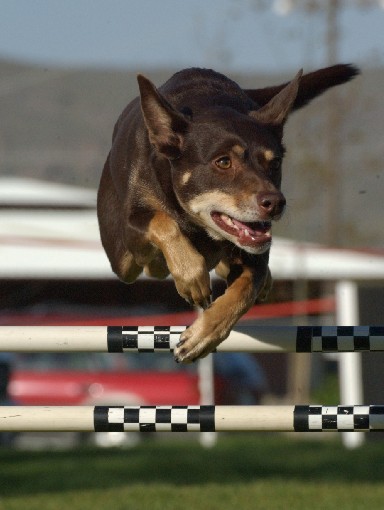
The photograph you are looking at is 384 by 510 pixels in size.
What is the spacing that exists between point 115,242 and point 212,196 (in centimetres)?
120

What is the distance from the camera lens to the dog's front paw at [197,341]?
5.03m

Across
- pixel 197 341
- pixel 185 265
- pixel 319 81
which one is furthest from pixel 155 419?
pixel 319 81

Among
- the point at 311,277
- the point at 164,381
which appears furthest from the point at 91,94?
the point at 164,381

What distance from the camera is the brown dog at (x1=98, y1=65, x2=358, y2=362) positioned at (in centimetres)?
506

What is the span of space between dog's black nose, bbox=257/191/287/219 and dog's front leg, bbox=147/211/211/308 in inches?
14.5

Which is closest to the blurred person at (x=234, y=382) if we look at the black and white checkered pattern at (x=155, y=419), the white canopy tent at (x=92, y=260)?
the white canopy tent at (x=92, y=260)

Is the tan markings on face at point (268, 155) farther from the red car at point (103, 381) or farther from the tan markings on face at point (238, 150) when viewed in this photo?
the red car at point (103, 381)

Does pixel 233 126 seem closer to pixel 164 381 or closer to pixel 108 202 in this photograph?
pixel 108 202

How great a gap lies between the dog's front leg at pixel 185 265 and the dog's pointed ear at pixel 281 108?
1.96 feet

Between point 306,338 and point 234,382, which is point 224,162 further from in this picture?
point 234,382

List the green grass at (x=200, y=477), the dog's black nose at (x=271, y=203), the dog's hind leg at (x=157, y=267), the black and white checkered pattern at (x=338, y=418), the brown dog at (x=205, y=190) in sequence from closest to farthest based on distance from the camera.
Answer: the dog's black nose at (x=271, y=203) → the brown dog at (x=205, y=190) → the black and white checkered pattern at (x=338, y=418) → the dog's hind leg at (x=157, y=267) → the green grass at (x=200, y=477)

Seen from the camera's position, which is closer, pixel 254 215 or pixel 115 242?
pixel 254 215

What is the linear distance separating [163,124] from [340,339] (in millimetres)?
1196

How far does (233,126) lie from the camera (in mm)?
5250
